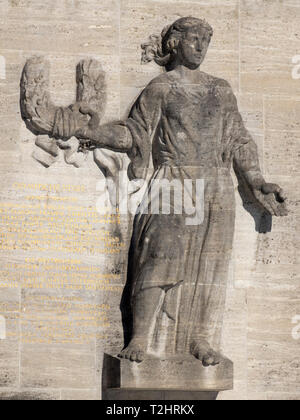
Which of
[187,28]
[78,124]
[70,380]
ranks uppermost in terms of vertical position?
[187,28]

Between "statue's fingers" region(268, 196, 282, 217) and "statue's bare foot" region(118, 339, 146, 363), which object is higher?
"statue's fingers" region(268, 196, 282, 217)

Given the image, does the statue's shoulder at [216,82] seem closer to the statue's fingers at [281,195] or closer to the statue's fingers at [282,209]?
the statue's fingers at [281,195]

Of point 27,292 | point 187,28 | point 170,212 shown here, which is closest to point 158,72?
point 187,28

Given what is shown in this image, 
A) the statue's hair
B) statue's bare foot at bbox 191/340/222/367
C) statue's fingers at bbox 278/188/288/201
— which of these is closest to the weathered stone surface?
the statue's hair

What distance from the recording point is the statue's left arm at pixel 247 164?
13.9 m

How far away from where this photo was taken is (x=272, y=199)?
13867 mm

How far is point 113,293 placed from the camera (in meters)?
13.7

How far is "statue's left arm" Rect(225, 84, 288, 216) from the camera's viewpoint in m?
13.9

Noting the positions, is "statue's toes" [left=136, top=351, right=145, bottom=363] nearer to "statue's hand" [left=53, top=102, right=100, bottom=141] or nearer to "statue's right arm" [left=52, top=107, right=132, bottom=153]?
"statue's right arm" [left=52, top=107, right=132, bottom=153]

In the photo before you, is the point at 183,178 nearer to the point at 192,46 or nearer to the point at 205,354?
the point at 192,46

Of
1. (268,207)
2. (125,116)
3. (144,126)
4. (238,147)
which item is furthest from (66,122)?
(268,207)

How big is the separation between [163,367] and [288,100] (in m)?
2.96

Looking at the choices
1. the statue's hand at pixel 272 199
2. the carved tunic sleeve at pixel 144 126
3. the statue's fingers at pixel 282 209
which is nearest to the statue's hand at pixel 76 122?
the carved tunic sleeve at pixel 144 126

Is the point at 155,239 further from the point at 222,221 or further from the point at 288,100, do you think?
the point at 288,100
